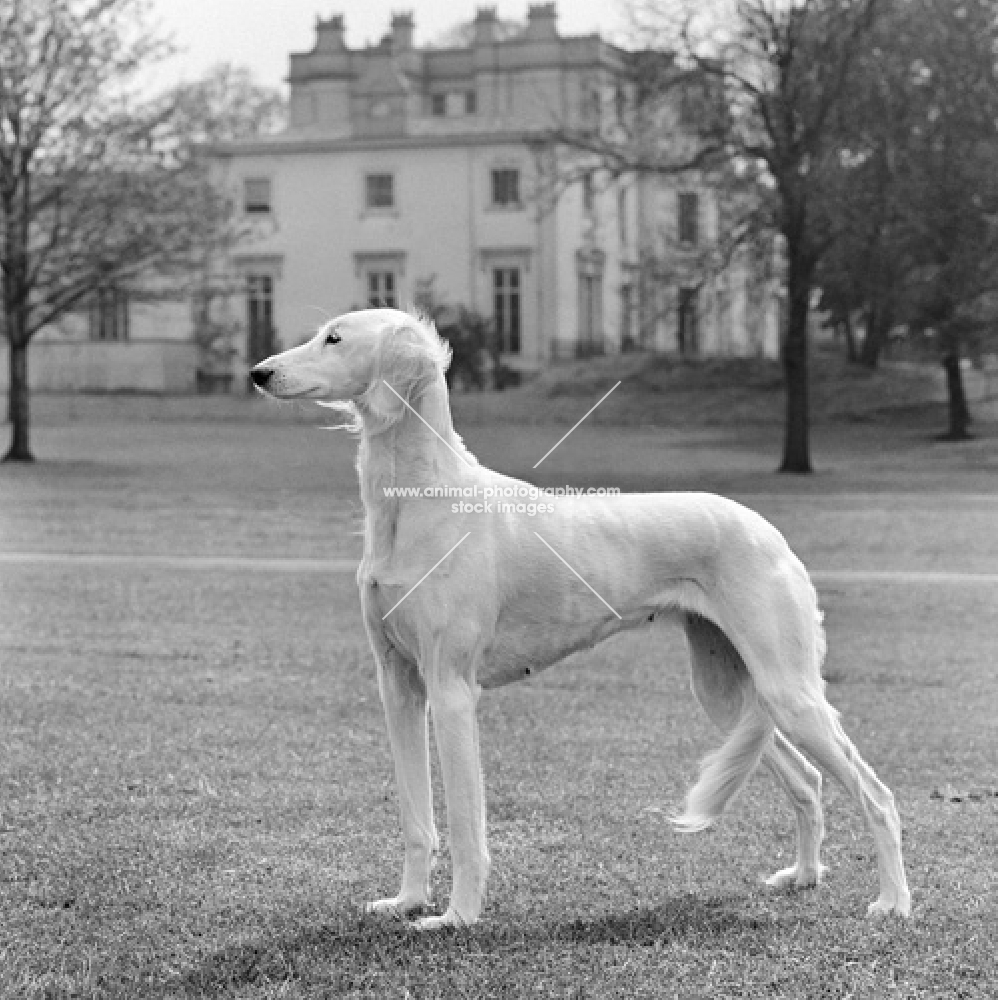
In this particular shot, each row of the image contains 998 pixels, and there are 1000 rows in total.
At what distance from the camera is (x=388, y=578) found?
5410 mm

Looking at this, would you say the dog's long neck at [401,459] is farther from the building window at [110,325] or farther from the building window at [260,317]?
the building window at [260,317]

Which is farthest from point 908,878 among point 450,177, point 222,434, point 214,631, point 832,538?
point 450,177

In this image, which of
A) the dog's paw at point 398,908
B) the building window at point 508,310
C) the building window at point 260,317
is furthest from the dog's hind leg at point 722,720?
the building window at point 260,317

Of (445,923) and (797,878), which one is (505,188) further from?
(445,923)

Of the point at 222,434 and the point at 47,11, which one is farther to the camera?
the point at 222,434

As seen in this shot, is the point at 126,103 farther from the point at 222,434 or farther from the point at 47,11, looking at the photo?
the point at 222,434

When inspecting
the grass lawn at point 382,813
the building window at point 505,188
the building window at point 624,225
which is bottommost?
the grass lawn at point 382,813

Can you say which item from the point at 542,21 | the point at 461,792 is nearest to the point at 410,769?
the point at 461,792

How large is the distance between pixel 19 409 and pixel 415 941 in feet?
116

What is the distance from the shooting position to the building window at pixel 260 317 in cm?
5744

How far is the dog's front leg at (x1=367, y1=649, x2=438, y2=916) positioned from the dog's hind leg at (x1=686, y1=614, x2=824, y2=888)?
1.01 meters

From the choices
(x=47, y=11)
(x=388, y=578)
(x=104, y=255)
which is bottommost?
(x=388, y=578)

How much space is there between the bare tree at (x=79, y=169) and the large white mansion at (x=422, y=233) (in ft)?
47.2

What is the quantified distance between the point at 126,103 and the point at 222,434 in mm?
10501
